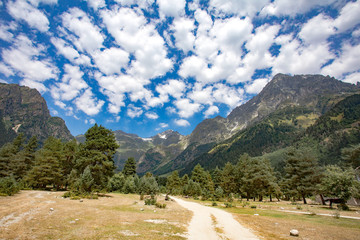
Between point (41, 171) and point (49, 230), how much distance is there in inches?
1440

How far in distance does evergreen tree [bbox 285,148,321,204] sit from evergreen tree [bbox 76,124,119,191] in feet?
142

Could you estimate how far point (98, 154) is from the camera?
35.4 m

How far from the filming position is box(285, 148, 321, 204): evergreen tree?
39.2 m

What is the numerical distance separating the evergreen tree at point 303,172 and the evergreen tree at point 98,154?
43385mm

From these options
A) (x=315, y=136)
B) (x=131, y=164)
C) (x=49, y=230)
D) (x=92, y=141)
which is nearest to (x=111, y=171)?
(x=92, y=141)

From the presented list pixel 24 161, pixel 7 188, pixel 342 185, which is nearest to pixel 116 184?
pixel 24 161

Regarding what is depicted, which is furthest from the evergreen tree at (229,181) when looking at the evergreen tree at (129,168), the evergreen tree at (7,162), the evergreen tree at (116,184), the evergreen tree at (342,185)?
the evergreen tree at (7,162)

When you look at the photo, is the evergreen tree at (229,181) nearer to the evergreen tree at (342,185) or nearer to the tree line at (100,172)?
the tree line at (100,172)

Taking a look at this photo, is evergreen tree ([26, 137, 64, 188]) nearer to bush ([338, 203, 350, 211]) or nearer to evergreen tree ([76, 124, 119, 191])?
evergreen tree ([76, 124, 119, 191])

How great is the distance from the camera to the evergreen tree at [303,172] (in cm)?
3922

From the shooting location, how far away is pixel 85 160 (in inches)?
1367

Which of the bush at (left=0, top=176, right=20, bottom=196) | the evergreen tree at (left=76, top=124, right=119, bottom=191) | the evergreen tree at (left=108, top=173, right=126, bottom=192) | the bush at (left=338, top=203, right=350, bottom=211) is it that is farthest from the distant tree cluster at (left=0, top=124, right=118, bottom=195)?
the bush at (left=338, top=203, right=350, bottom=211)

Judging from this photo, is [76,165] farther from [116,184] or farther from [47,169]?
[116,184]

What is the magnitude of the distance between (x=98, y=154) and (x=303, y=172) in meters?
47.3
